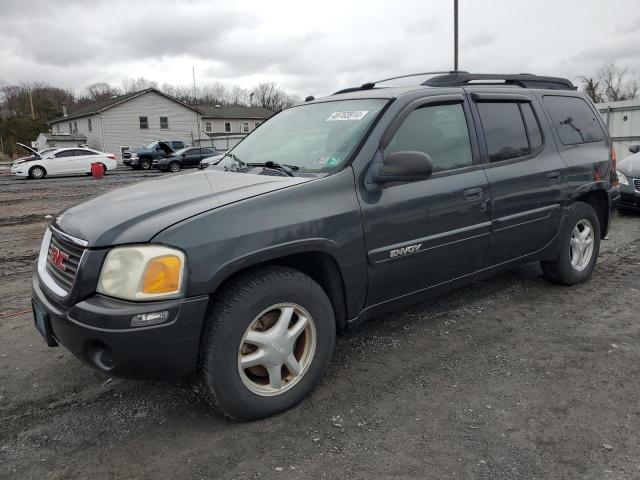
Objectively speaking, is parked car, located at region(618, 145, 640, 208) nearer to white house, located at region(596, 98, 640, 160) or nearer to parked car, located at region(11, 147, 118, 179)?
white house, located at region(596, 98, 640, 160)

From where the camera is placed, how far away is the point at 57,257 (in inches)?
106

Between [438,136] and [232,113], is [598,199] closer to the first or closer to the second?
[438,136]

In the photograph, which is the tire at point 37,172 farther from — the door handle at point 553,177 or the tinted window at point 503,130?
the door handle at point 553,177

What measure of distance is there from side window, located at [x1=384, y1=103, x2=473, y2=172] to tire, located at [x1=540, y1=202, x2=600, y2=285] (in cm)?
148

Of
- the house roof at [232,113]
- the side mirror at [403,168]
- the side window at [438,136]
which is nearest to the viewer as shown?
the side mirror at [403,168]

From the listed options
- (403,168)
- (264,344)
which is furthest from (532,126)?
(264,344)

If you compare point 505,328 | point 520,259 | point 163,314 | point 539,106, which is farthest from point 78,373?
point 539,106

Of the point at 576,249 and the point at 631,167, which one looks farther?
the point at 631,167

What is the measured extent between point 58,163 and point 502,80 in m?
23.3

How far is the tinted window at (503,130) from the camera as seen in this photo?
3748 millimetres

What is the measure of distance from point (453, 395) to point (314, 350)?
853 millimetres

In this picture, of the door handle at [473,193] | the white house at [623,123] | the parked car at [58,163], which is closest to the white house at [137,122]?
the parked car at [58,163]

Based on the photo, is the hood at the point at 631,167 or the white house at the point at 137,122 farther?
the white house at the point at 137,122

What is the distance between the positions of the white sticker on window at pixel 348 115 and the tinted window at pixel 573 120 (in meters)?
1.99
